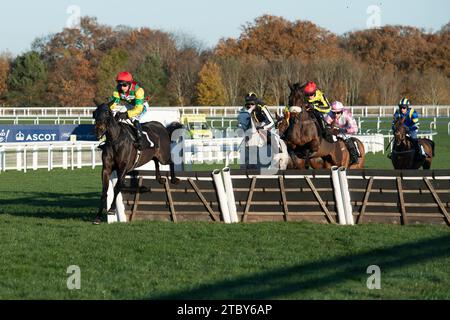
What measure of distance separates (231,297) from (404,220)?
16.1ft

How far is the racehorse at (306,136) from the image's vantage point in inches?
512

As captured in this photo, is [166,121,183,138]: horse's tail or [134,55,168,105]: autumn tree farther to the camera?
[134,55,168,105]: autumn tree

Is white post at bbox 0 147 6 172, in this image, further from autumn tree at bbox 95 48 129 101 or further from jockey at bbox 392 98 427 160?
autumn tree at bbox 95 48 129 101

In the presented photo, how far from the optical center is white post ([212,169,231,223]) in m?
12.0

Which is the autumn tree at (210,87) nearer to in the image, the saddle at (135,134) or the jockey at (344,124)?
the jockey at (344,124)

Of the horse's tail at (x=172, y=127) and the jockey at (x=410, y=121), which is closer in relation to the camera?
the horse's tail at (x=172, y=127)

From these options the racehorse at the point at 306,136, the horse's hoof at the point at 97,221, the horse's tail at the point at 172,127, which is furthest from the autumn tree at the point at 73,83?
the horse's hoof at the point at 97,221

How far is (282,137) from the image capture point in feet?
43.1

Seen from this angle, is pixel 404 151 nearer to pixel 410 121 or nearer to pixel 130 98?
pixel 410 121

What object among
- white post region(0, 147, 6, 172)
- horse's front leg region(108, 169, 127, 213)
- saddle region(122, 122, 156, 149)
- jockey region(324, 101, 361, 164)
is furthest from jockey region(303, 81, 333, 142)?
white post region(0, 147, 6, 172)

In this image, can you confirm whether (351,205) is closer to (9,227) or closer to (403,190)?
(403,190)

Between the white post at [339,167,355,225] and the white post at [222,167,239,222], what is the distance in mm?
1457

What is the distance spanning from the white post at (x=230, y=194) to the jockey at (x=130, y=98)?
1.49 m

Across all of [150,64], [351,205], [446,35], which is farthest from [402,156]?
[446,35]
